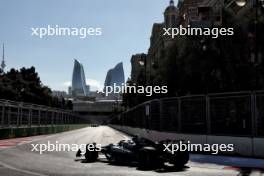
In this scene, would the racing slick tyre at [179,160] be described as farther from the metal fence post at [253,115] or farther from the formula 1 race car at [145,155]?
the metal fence post at [253,115]

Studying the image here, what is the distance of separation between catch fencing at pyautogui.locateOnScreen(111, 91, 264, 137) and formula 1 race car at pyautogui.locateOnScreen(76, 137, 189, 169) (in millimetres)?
4725

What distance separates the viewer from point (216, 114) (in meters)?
22.5

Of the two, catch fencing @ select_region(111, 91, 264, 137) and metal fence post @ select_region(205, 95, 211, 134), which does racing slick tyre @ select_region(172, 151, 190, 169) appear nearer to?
catch fencing @ select_region(111, 91, 264, 137)

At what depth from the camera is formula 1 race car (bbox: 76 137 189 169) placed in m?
16.5

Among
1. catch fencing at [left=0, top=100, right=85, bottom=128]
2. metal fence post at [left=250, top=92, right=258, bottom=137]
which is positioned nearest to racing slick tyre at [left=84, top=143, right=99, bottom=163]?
metal fence post at [left=250, top=92, right=258, bottom=137]

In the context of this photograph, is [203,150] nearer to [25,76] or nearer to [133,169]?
[133,169]

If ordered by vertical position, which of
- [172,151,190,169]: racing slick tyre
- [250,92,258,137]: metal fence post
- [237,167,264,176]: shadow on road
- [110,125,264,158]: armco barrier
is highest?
[250,92,258,137]: metal fence post

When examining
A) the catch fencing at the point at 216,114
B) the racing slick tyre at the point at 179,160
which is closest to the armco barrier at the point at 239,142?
the catch fencing at the point at 216,114

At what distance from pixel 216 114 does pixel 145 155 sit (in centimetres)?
704

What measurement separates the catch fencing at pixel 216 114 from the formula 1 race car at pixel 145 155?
15.5ft

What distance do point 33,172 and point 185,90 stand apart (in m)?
28.4

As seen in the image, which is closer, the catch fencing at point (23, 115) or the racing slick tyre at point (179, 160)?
the racing slick tyre at point (179, 160)

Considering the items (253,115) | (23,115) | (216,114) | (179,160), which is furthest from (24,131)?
(179,160)

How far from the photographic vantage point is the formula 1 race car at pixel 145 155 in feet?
54.0
